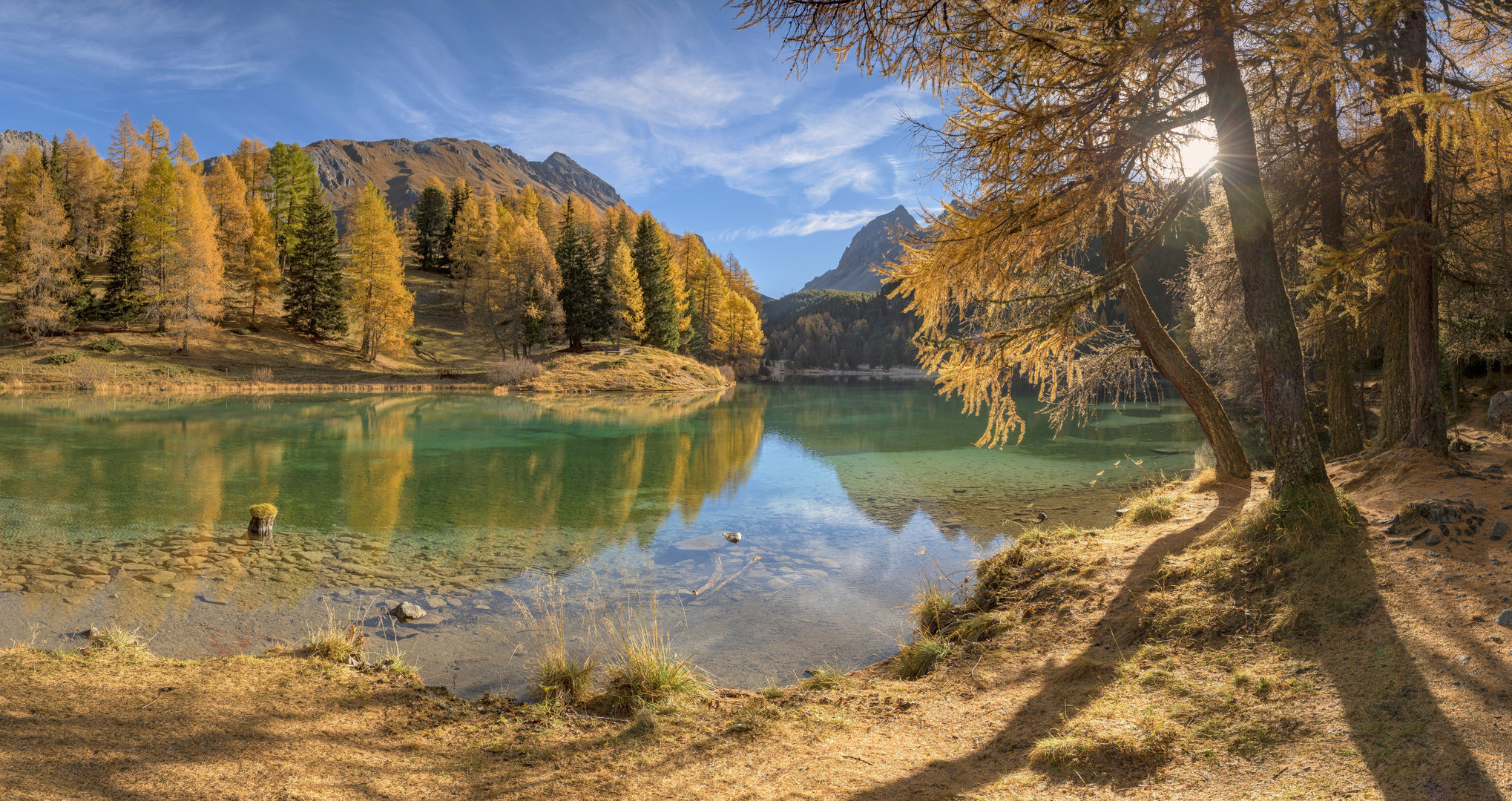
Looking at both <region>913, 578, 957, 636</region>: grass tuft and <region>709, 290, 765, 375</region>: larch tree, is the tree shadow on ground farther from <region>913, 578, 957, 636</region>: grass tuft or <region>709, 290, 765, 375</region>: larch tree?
<region>709, 290, 765, 375</region>: larch tree

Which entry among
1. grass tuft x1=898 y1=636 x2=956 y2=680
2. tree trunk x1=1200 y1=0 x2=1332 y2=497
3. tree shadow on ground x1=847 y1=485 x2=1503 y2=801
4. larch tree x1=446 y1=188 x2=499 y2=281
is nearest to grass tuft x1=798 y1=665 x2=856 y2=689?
grass tuft x1=898 y1=636 x2=956 y2=680

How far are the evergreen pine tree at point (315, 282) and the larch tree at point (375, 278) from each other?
2051 millimetres

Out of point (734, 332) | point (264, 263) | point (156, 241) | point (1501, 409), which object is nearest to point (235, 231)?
point (264, 263)

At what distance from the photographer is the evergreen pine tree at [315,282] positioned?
50.1 meters

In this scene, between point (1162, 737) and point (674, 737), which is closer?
point (1162, 737)

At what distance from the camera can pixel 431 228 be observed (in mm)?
77688

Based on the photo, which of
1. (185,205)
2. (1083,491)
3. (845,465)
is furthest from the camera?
(185,205)

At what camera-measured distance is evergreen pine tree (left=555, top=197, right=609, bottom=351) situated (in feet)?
182

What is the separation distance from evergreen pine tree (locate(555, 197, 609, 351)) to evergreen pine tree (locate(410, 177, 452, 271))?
28695mm

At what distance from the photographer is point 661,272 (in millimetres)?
58875

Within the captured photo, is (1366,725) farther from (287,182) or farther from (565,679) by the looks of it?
(287,182)

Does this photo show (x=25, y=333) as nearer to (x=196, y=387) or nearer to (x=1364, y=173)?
(x=196, y=387)

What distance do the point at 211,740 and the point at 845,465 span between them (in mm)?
18792

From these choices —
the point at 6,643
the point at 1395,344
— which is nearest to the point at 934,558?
the point at 1395,344
